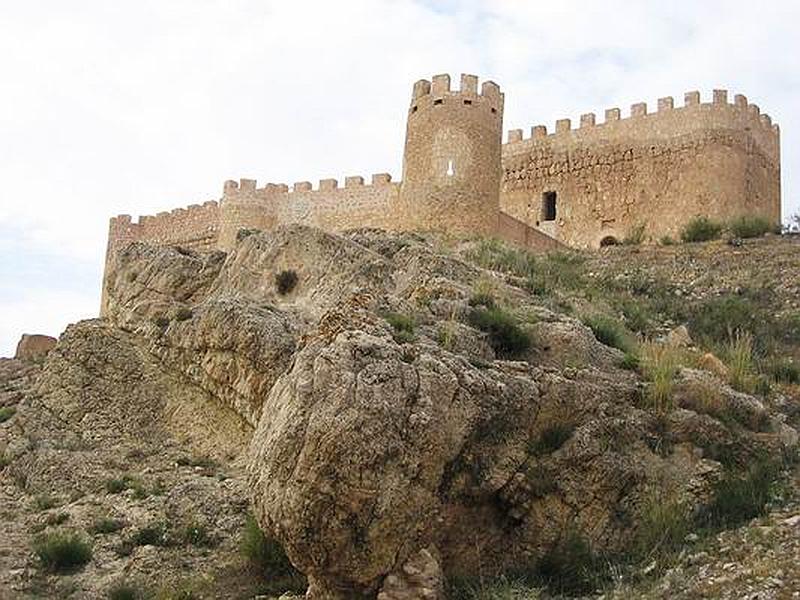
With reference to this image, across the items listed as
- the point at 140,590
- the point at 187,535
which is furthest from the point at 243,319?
the point at 140,590

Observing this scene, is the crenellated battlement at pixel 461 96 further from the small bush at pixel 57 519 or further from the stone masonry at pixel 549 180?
the small bush at pixel 57 519

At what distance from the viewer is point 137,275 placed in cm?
1498

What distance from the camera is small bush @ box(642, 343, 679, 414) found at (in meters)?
8.52

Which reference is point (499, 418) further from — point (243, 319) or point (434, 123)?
point (434, 123)

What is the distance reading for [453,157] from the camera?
79.0 ft

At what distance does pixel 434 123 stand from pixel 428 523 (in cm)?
1823

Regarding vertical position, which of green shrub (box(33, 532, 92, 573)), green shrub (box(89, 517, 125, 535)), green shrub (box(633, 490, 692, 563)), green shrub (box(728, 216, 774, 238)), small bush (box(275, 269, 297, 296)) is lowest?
green shrub (box(33, 532, 92, 573))

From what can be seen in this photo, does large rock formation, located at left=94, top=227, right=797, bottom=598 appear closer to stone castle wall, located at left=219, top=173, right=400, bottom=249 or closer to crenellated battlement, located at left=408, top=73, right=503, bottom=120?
crenellated battlement, located at left=408, top=73, right=503, bottom=120

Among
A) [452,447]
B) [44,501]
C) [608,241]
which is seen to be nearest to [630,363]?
[452,447]

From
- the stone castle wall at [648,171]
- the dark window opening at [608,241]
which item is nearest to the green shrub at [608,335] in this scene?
the stone castle wall at [648,171]

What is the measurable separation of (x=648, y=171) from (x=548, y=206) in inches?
126

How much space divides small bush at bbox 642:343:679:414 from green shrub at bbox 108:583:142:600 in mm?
4385

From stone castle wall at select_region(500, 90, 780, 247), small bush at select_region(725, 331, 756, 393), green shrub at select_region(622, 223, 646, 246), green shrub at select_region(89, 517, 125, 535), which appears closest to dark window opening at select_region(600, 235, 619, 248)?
stone castle wall at select_region(500, 90, 780, 247)

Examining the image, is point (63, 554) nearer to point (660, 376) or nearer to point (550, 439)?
point (550, 439)
